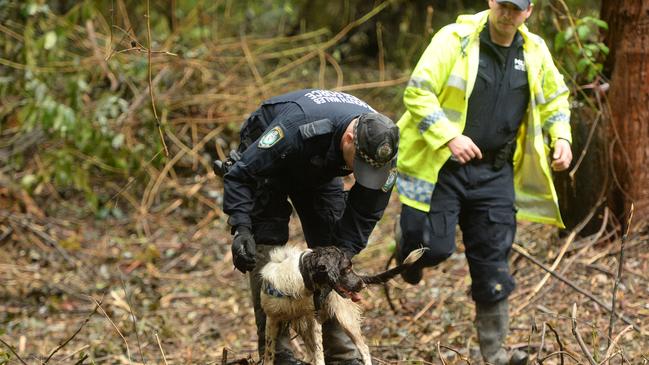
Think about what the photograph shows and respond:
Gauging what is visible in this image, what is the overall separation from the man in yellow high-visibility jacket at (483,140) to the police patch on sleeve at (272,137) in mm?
1015

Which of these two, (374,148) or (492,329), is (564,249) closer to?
(492,329)

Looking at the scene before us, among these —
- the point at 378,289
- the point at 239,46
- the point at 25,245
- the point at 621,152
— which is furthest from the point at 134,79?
the point at 621,152

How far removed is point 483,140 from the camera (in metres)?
4.43

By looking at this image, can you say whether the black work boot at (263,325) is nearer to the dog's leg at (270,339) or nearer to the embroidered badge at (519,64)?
the dog's leg at (270,339)

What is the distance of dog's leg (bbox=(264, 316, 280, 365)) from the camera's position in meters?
3.67

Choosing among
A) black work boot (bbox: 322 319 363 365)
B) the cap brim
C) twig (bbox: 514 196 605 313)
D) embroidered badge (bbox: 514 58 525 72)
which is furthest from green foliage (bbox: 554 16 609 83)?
black work boot (bbox: 322 319 363 365)

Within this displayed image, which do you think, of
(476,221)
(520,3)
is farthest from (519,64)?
(476,221)

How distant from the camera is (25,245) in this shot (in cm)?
755

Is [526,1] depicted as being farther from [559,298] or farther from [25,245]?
[25,245]

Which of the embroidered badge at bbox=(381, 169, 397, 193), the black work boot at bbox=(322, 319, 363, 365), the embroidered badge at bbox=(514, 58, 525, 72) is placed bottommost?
the black work boot at bbox=(322, 319, 363, 365)

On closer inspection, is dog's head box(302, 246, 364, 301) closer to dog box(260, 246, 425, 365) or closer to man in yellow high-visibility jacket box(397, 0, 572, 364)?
dog box(260, 246, 425, 365)

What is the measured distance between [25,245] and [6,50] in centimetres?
201

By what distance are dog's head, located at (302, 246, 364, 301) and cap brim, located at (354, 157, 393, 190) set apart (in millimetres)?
349

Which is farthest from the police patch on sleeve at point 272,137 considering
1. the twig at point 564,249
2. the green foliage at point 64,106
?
the green foliage at point 64,106
